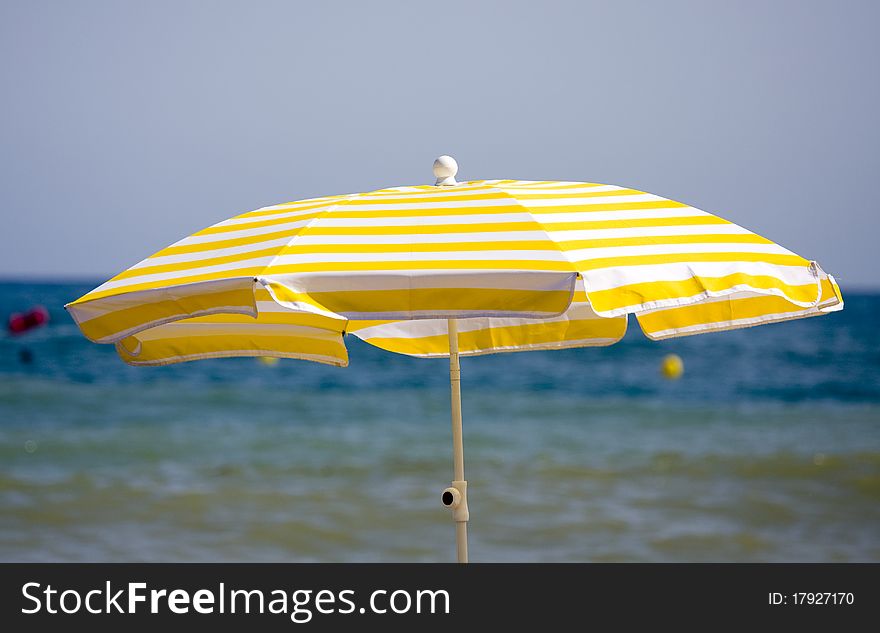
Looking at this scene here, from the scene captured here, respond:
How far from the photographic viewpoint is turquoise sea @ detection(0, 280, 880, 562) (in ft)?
28.6

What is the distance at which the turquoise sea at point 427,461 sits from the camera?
8.73m

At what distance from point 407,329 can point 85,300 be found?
1.44 meters

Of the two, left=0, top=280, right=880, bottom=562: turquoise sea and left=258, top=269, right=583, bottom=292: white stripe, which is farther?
left=0, top=280, right=880, bottom=562: turquoise sea

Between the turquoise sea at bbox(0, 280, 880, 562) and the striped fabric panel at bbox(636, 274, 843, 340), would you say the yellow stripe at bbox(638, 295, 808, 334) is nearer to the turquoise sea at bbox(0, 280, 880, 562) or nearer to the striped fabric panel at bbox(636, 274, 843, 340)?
the striped fabric panel at bbox(636, 274, 843, 340)

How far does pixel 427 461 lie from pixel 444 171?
9.52m

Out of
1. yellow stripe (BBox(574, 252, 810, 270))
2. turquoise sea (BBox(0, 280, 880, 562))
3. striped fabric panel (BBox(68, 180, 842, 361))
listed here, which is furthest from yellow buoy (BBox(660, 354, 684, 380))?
yellow stripe (BBox(574, 252, 810, 270))

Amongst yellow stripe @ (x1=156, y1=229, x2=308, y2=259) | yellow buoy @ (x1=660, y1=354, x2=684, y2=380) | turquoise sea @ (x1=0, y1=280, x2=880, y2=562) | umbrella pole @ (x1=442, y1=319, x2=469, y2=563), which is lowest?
umbrella pole @ (x1=442, y1=319, x2=469, y2=563)

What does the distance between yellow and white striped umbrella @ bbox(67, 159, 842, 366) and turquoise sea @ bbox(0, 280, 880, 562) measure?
17.7 feet

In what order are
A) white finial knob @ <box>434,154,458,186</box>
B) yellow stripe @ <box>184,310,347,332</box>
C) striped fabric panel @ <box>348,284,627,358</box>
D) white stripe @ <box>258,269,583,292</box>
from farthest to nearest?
1. striped fabric panel @ <box>348,284,627,358</box>
2. yellow stripe @ <box>184,310,347,332</box>
3. white finial knob @ <box>434,154,458,186</box>
4. white stripe @ <box>258,269,583,292</box>

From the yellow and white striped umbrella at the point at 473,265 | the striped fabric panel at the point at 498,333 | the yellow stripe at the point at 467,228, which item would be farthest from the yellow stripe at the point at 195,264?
the striped fabric panel at the point at 498,333

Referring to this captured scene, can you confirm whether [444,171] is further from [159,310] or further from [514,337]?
[514,337]
